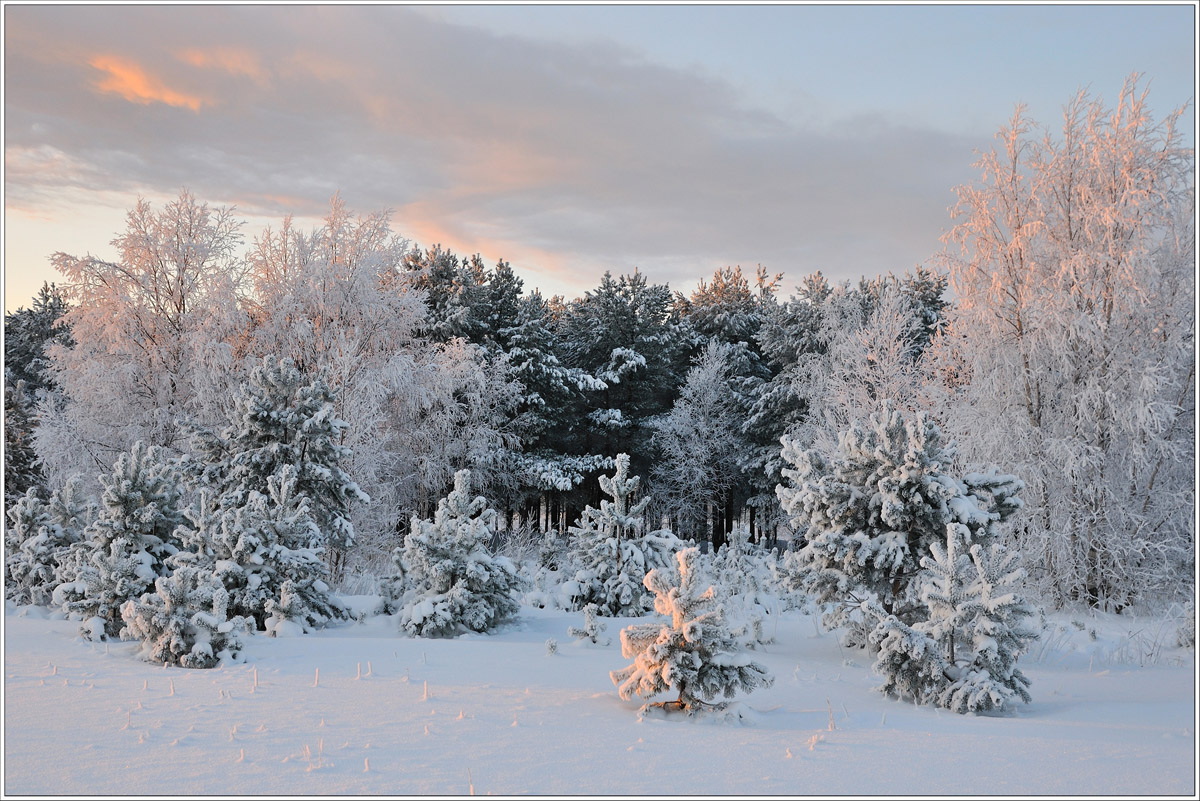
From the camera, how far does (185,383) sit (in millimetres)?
21172

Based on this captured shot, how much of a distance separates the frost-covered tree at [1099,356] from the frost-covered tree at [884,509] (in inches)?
221

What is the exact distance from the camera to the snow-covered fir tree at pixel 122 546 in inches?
353

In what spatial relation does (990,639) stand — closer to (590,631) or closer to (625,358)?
(590,631)

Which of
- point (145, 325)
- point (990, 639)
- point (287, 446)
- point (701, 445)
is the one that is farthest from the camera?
point (701, 445)

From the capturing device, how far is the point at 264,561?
32.3 feet

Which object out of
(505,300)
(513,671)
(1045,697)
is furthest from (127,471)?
(505,300)

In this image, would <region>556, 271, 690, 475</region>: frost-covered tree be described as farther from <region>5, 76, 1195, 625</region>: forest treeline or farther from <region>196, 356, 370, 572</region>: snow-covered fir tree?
<region>196, 356, 370, 572</region>: snow-covered fir tree

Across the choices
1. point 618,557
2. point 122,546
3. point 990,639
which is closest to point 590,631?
point 618,557

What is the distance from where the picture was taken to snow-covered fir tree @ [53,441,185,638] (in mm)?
8977

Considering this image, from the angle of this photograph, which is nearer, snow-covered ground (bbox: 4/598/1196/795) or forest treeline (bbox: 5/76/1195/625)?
snow-covered ground (bbox: 4/598/1196/795)

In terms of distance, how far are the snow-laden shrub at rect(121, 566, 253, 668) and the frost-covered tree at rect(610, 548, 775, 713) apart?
4236 millimetres

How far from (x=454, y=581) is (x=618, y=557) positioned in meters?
2.58

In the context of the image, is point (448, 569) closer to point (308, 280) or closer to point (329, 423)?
point (329, 423)

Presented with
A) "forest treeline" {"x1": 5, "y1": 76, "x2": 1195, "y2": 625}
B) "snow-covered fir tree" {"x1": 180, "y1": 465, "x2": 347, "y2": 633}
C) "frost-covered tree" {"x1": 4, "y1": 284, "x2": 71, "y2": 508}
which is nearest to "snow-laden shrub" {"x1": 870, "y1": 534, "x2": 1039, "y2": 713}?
"forest treeline" {"x1": 5, "y1": 76, "x2": 1195, "y2": 625}
